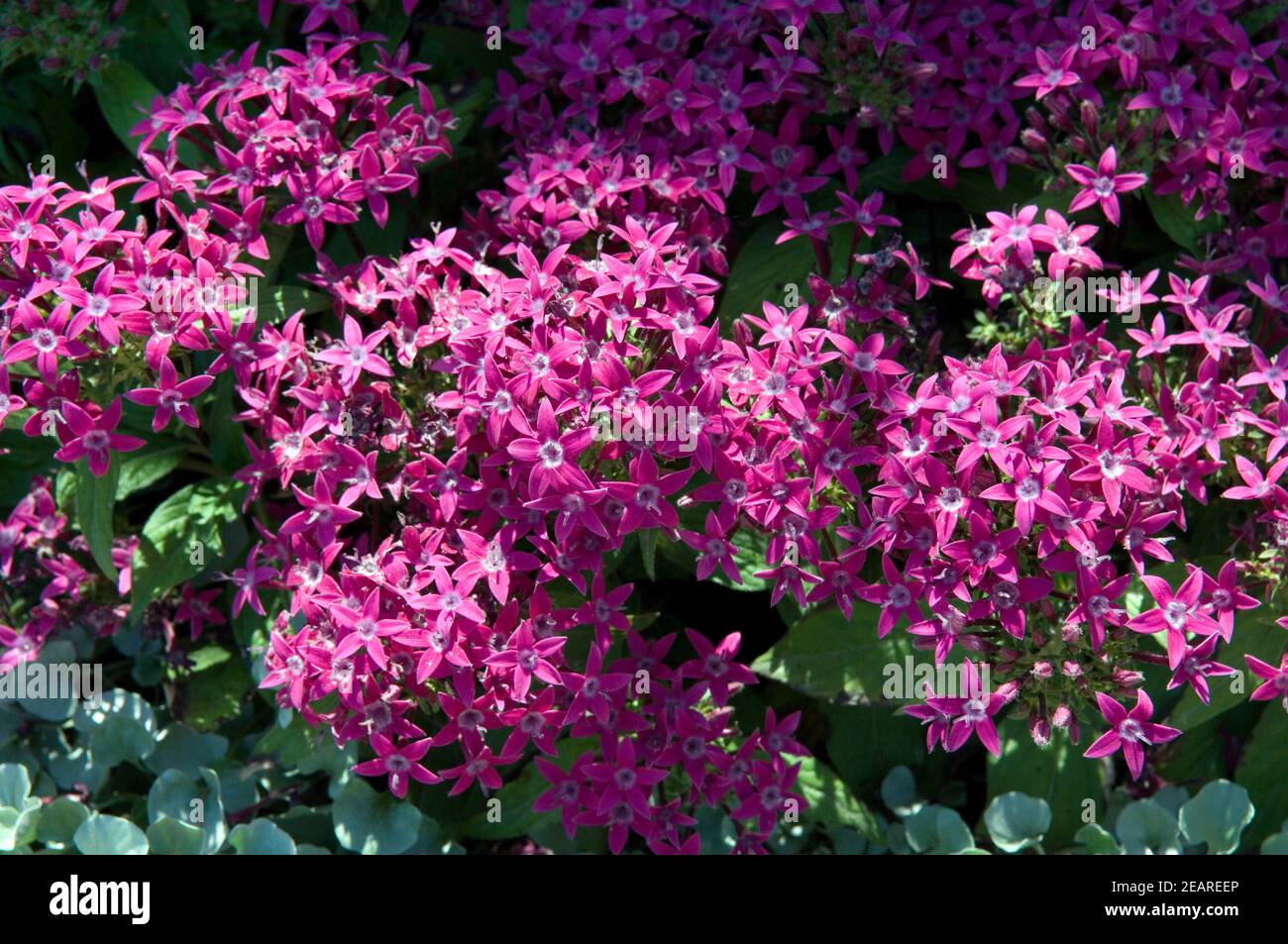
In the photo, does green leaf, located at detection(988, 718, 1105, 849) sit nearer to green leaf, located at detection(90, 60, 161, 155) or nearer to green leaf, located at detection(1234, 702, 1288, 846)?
green leaf, located at detection(1234, 702, 1288, 846)

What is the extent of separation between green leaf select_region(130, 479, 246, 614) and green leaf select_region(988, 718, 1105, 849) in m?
→ 2.25

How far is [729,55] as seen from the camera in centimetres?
336

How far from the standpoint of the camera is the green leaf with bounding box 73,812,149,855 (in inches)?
133

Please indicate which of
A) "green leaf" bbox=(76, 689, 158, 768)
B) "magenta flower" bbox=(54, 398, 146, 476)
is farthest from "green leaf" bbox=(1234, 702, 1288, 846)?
"green leaf" bbox=(76, 689, 158, 768)

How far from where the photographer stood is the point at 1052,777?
3430mm

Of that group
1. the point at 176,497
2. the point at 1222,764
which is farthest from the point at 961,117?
the point at 176,497

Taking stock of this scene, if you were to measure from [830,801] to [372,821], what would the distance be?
1.28m

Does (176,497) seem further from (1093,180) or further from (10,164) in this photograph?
(1093,180)

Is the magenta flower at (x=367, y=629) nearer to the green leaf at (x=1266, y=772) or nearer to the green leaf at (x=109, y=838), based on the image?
the green leaf at (x=109, y=838)

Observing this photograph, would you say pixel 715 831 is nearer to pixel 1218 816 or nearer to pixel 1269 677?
pixel 1218 816

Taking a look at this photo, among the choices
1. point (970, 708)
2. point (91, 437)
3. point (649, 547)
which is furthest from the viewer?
point (91, 437)

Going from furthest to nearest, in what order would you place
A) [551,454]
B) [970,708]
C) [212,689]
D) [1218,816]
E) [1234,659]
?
[212,689] < [1218,816] < [1234,659] < [970,708] < [551,454]

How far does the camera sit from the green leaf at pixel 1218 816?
328 cm

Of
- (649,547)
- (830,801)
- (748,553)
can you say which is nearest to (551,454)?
(649,547)
